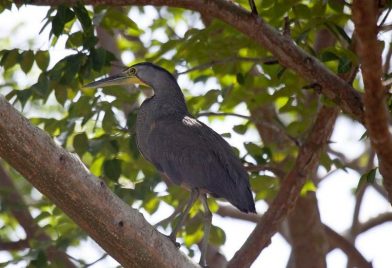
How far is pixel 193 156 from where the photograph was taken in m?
6.60

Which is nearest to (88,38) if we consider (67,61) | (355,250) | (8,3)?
(67,61)

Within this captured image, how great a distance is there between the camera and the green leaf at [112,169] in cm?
682

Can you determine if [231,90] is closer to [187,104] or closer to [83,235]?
[187,104]

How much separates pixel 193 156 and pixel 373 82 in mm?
2490

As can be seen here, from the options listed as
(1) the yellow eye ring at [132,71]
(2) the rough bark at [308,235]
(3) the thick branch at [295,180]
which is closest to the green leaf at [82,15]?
(1) the yellow eye ring at [132,71]

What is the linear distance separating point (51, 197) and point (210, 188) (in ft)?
6.52

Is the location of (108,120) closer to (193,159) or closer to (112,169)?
(112,169)

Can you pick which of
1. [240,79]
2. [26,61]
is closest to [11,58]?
[26,61]

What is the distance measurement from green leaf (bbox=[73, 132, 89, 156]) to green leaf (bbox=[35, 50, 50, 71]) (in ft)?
2.03

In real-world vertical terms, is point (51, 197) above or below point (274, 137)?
below

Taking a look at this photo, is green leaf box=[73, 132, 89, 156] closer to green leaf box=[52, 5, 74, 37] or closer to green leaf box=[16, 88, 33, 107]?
green leaf box=[16, 88, 33, 107]

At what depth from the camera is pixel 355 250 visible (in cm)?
796

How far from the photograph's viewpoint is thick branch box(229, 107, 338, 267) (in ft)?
22.2

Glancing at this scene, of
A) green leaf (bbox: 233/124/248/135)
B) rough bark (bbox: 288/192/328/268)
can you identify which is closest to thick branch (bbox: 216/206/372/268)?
rough bark (bbox: 288/192/328/268)
